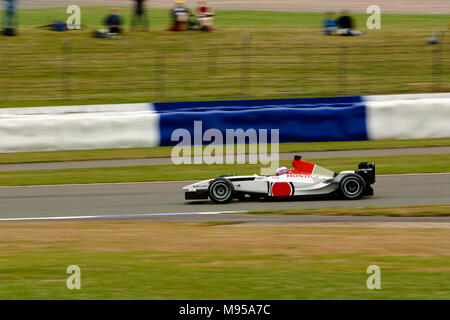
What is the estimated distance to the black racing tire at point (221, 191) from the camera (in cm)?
1141

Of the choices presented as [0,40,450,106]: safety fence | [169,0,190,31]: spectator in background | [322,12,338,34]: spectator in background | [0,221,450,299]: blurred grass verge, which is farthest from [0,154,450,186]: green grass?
[169,0,190,31]: spectator in background

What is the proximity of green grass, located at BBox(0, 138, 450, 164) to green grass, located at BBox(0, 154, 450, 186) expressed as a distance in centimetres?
128

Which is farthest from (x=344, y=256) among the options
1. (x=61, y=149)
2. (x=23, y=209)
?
(x=61, y=149)

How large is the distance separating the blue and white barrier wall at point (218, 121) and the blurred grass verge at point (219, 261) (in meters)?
7.16

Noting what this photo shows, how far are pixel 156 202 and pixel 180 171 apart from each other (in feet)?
9.76

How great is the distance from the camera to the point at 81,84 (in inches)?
808

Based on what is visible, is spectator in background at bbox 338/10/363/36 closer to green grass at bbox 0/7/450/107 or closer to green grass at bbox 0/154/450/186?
green grass at bbox 0/7/450/107

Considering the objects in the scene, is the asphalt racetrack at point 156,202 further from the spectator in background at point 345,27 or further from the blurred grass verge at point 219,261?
the spectator in background at point 345,27

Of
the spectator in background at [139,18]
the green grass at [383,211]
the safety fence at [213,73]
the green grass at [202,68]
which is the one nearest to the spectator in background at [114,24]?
the green grass at [202,68]

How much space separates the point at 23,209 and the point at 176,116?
6185 mm

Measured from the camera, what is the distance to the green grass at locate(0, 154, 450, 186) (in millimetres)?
14039

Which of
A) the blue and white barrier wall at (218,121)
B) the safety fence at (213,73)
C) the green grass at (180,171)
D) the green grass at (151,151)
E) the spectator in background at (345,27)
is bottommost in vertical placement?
the green grass at (180,171)

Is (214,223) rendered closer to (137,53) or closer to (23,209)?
(23,209)

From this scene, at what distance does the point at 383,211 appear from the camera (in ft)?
34.6
